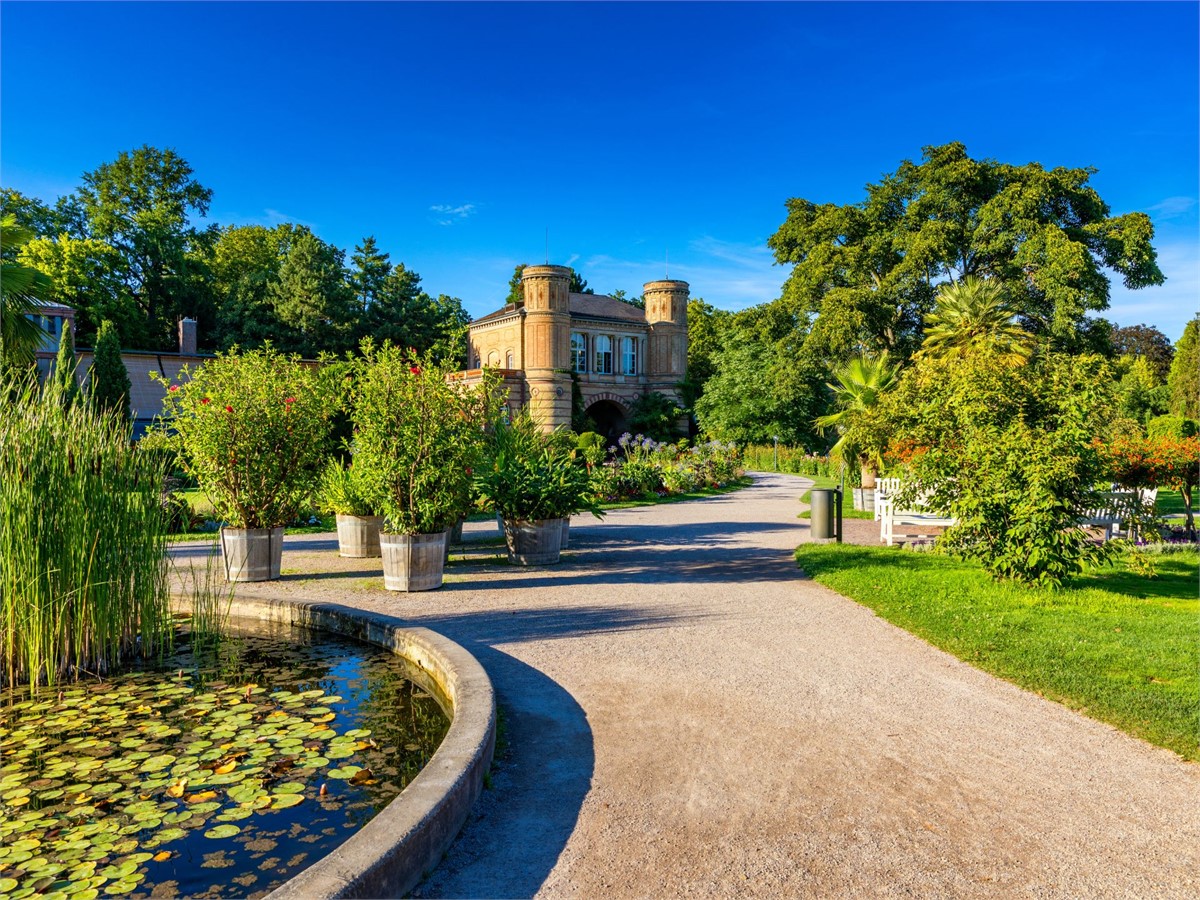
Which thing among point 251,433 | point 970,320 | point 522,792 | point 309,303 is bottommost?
point 522,792

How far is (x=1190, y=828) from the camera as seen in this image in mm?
3371

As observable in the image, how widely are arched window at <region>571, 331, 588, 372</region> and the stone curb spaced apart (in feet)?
142

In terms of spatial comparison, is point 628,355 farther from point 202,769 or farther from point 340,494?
point 202,769

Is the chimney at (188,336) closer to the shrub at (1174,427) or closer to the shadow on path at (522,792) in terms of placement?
the shadow on path at (522,792)

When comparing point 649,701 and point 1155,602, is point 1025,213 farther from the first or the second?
point 649,701

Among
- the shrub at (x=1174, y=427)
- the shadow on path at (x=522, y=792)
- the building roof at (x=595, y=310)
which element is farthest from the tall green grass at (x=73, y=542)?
the building roof at (x=595, y=310)

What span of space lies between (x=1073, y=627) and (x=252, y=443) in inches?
315

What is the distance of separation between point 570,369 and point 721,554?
35411 millimetres

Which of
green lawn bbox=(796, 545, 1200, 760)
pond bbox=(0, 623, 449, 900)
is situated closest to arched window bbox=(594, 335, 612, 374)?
green lawn bbox=(796, 545, 1200, 760)

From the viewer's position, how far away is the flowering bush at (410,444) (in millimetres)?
8289

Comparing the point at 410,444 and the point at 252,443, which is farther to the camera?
the point at 252,443

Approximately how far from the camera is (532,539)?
33.6 feet

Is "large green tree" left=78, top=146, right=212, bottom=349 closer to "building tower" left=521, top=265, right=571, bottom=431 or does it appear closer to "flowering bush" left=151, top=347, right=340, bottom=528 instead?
"building tower" left=521, top=265, right=571, bottom=431

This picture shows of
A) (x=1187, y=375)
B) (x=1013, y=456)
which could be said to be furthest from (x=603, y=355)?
(x=1013, y=456)
